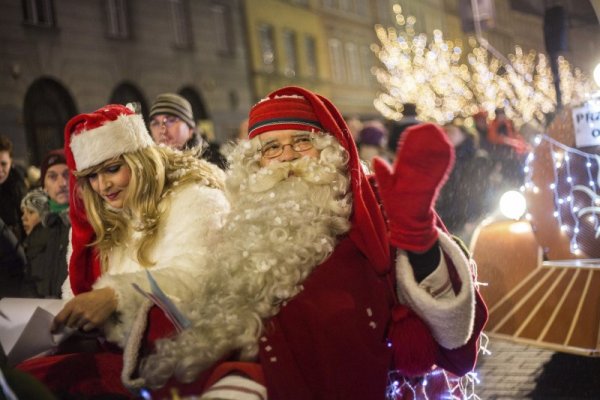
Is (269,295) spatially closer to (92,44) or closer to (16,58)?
(16,58)

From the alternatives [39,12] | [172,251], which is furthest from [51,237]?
[39,12]

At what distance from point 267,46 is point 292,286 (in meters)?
26.5

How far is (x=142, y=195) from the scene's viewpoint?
3.83 metres

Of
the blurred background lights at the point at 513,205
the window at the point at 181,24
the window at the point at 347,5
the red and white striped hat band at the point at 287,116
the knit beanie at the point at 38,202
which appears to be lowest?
the blurred background lights at the point at 513,205

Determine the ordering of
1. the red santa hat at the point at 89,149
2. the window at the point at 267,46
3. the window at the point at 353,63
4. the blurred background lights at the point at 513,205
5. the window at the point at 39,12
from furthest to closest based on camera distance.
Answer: the window at the point at 353,63 < the window at the point at 267,46 < the window at the point at 39,12 < the blurred background lights at the point at 513,205 < the red santa hat at the point at 89,149

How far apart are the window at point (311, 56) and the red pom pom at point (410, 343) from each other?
28.9 meters

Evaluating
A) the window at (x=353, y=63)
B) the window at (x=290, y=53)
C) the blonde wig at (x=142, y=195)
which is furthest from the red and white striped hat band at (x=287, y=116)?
the window at (x=353, y=63)

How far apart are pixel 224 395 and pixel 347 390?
1.33ft

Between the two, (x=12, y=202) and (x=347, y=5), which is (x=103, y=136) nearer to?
(x=12, y=202)

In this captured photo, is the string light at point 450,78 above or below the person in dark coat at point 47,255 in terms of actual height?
above

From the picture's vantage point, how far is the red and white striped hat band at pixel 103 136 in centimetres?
392

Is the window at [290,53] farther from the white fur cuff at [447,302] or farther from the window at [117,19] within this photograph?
the white fur cuff at [447,302]

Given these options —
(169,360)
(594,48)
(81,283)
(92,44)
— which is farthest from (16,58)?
A: (169,360)

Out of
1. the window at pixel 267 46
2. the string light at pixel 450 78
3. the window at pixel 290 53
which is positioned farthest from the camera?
the window at pixel 290 53
